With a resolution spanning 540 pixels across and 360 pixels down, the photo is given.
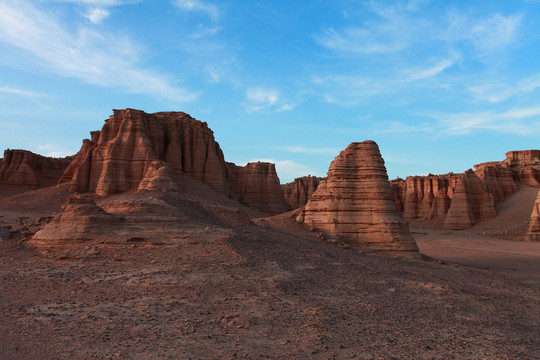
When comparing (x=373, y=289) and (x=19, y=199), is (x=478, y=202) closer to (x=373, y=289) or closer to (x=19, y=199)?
(x=373, y=289)

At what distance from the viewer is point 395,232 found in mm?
17766

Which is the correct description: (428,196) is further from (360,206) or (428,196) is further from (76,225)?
(76,225)

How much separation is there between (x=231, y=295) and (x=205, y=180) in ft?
116

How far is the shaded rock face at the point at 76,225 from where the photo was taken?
12281 mm

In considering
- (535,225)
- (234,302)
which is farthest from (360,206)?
(535,225)

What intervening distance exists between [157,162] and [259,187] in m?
21.5

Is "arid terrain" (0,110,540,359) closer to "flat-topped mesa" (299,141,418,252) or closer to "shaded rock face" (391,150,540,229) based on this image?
"flat-topped mesa" (299,141,418,252)

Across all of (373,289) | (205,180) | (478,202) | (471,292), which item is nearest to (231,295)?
(373,289)

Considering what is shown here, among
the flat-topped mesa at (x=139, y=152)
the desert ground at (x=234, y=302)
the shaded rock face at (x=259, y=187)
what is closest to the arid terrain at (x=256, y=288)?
the desert ground at (x=234, y=302)

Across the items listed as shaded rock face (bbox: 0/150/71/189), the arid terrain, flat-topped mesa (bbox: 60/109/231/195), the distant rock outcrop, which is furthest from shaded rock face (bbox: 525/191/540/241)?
Answer: shaded rock face (bbox: 0/150/71/189)

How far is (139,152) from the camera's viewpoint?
3503cm

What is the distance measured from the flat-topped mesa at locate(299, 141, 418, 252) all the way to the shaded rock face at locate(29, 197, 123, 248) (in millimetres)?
9889

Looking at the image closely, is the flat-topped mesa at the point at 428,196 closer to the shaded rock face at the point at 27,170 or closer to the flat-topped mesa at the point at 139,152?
the flat-topped mesa at the point at 139,152

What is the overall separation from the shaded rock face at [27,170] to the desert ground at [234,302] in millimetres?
39872
